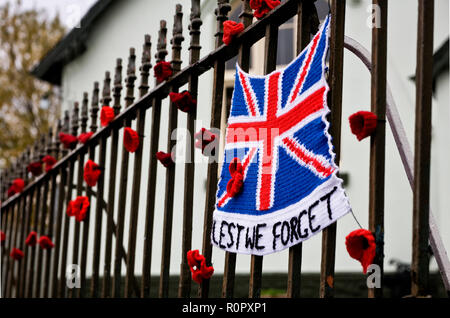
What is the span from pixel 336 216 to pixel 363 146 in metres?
4.81

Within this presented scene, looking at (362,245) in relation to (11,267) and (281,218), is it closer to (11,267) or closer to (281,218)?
(281,218)

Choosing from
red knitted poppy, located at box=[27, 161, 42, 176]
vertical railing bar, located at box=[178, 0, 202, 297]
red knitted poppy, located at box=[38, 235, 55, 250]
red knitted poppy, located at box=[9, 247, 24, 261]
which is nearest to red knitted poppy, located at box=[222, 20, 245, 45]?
vertical railing bar, located at box=[178, 0, 202, 297]

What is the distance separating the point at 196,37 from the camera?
8.64ft

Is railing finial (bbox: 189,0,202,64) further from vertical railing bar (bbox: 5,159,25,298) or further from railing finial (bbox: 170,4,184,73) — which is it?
vertical railing bar (bbox: 5,159,25,298)

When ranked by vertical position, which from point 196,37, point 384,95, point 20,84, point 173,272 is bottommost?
point 173,272

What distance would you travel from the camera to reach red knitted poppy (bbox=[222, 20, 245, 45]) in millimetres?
2322

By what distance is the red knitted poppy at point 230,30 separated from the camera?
7.62ft

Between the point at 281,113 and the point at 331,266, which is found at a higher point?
the point at 281,113

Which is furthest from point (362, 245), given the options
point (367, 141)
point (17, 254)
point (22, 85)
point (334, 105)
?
point (22, 85)

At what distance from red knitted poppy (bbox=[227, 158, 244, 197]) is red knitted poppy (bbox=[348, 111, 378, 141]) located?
544 millimetres

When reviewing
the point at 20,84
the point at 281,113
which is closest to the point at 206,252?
the point at 281,113

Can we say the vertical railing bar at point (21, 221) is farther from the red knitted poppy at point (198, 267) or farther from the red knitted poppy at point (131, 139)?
the red knitted poppy at point (198, 267)

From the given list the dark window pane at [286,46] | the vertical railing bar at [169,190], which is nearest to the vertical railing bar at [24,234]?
the vertical railing bar at [169,190]

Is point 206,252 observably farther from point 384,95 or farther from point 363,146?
point 363,146
